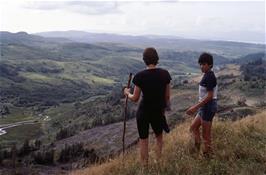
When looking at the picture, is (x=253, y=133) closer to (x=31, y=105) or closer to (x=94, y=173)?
(x=94, y=173)

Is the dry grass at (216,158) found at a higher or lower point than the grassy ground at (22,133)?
higher

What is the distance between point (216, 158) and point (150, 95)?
147cm

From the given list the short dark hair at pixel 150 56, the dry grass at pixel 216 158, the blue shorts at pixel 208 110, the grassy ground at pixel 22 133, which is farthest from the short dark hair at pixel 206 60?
the grassy ground at pixel 22 133

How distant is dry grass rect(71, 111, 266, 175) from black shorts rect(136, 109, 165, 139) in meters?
0.49

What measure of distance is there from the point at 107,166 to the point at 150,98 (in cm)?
145

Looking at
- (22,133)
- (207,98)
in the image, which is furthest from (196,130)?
(22,133)

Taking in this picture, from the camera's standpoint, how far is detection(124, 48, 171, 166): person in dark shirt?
739cm

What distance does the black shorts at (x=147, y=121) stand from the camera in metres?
7.53

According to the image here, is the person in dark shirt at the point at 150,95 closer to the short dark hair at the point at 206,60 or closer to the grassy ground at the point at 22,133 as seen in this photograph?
the short dark hair at the point at 206,60

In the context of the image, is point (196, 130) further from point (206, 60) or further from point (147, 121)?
point (206, 60)

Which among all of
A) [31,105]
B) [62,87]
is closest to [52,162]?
[31,105]

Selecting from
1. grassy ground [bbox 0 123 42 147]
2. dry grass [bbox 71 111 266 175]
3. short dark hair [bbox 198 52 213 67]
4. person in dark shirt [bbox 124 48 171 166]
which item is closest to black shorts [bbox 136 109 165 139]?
person in dark shirt [bbox 124 48 171 166]

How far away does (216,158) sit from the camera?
7.14 m

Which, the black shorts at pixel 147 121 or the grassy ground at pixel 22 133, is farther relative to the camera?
the grassy ground at pixel 22 133
